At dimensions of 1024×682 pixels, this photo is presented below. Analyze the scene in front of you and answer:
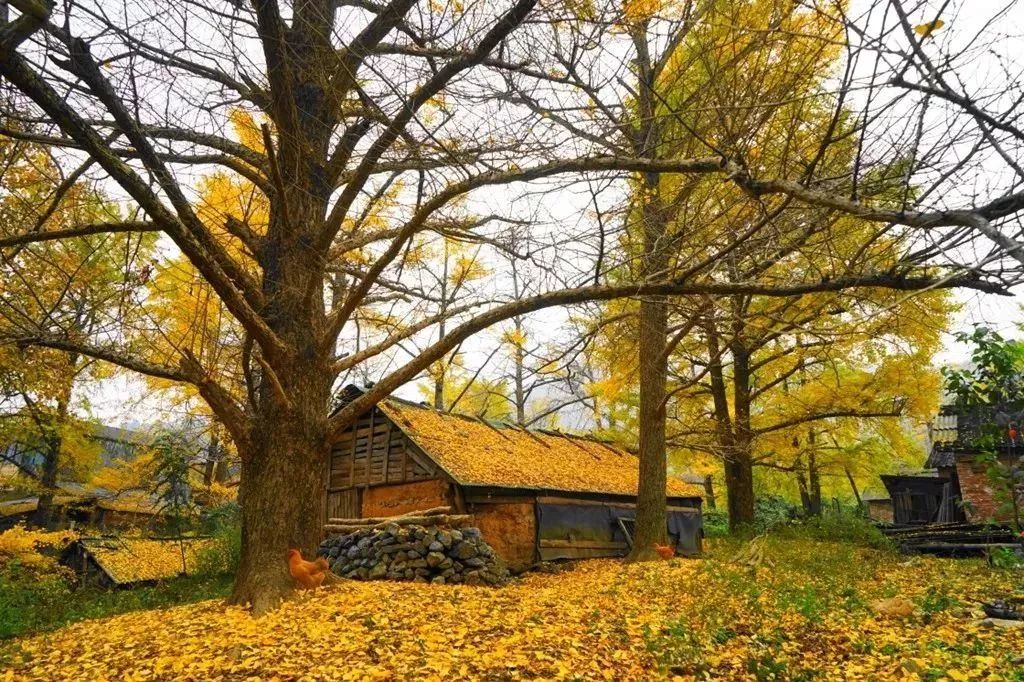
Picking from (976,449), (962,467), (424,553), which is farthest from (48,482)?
(962,467)

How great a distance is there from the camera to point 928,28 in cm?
281

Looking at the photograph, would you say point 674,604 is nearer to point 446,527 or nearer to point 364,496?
point 446,527

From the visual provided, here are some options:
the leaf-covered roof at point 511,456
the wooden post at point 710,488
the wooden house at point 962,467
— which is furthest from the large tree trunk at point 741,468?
the wooden post at point 710,488

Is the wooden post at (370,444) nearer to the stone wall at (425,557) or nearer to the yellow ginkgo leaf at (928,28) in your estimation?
the stone wall at (425,557)

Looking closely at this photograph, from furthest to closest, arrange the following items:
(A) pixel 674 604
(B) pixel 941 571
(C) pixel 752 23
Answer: (B) pixel 941 571, (A) pixel 674 604, (C) pixel 752 23

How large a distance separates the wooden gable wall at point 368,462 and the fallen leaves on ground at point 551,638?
4950mm

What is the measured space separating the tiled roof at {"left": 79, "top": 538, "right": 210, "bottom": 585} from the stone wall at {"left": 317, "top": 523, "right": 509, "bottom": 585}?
16.6 ft

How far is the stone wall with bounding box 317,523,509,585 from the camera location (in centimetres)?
1002

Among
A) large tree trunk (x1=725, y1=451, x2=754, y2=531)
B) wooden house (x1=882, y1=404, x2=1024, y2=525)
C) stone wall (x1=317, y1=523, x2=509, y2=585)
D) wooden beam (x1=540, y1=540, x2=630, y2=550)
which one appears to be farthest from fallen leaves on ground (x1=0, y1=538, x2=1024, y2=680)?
large tree trunk (x1=725, y1=451, x2=754, y2=531)

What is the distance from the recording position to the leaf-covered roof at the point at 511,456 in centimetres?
1290

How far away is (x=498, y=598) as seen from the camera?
759cm

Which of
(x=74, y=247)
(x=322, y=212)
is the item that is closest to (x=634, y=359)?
(x=322, y=212)

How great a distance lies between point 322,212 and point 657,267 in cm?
396

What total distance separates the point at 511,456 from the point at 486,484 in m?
2.85
